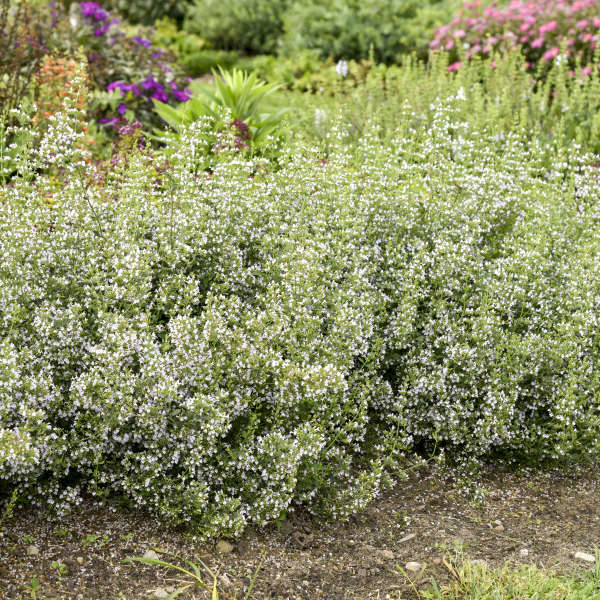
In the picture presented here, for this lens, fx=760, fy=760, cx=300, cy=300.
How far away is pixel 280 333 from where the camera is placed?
11.1 ft

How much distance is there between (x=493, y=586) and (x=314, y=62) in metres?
9.87

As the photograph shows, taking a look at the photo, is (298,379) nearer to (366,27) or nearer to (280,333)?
(280,333)

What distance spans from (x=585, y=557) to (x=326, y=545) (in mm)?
1141

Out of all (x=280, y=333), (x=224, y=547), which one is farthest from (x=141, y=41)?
(x=224, y=547)

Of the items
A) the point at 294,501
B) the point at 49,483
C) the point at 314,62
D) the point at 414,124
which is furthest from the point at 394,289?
the point at 314,62

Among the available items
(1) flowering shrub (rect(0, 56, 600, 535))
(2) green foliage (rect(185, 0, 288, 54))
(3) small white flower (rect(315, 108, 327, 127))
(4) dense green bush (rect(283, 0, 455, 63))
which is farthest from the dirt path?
(2) green foliage (rect(185, 0, 288, 54))

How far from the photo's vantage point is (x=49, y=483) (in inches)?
125

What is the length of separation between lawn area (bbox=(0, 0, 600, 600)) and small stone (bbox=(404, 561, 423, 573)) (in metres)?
0.01

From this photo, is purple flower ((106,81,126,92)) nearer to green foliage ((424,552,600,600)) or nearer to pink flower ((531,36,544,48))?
pink flower ((531,36,544,48))

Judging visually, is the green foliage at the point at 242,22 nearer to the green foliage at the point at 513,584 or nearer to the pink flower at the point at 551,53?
the pink flower at the point at 551,53

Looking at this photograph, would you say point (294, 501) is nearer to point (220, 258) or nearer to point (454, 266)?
point (220, 258)

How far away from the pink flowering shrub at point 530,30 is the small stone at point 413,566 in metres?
7.79

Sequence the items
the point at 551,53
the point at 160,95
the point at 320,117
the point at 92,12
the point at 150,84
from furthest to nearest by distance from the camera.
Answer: the point at 551,53
the point at 92,12
the point at 160,95
the point at 150,84
the point at 320,117

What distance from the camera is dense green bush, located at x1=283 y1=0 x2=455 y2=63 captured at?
1160 cm
